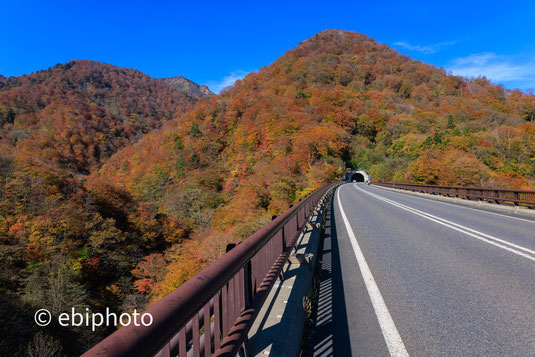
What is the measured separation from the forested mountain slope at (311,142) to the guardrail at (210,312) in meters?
22.2

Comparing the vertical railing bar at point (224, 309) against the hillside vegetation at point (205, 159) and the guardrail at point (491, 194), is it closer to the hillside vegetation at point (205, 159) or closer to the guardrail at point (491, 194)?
the guardrail at point (491, 194)

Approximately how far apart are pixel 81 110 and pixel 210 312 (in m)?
141

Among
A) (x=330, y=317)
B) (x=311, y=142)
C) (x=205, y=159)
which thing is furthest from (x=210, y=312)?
(x=205, y=159)

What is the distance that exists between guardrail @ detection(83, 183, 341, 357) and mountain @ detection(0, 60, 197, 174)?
3795 inches

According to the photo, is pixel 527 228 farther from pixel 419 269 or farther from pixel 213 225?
pixel 213 225

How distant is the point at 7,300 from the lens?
17.6 m

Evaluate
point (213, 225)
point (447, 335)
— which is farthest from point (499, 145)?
point (447, 335)

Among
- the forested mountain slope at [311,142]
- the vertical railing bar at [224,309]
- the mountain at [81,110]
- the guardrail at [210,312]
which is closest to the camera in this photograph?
the guardrail at [210,312]

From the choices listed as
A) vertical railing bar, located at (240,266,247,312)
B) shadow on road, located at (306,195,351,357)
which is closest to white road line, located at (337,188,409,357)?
shadow on road, located at (306,195,351,357)

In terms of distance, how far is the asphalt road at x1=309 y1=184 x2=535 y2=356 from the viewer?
8.25 feet

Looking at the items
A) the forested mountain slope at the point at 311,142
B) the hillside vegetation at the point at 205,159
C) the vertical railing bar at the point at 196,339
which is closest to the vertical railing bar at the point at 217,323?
the vertical railing bar at the point at 196,339

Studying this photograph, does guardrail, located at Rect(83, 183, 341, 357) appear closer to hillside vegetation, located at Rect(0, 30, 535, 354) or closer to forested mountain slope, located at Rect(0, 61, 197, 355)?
forested mountain slope, located at Rect(0, 61, 197, 355)

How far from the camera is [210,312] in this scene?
1837 millimetres

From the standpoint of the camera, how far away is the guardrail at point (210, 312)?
0.83 meters
